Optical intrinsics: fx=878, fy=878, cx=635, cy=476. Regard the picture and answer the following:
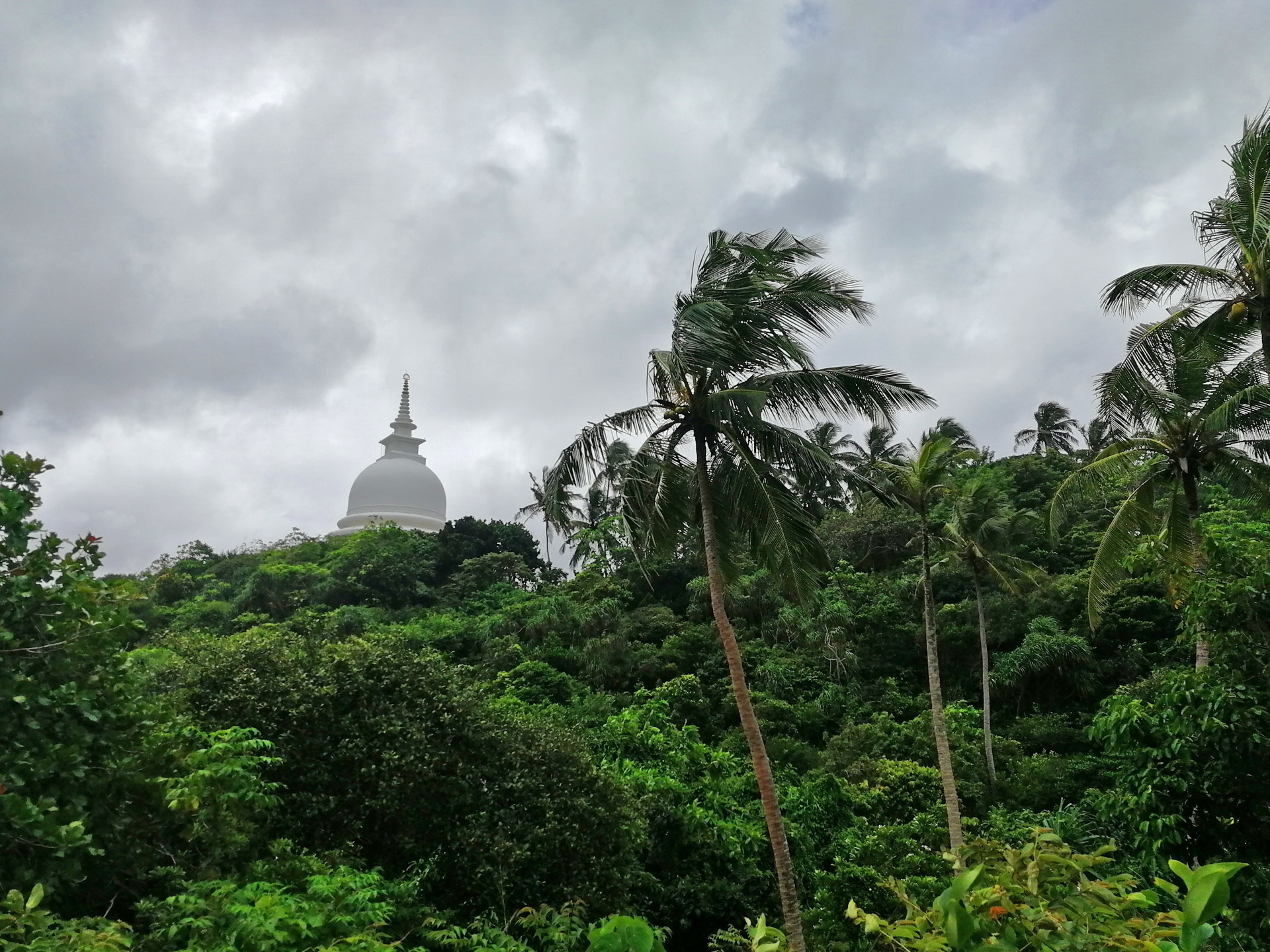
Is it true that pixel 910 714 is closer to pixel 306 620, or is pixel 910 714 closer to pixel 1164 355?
pixel 1164 355

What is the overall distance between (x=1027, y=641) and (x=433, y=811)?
1563 cm

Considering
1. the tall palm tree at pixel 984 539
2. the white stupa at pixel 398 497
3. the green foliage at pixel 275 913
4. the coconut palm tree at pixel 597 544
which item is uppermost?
the white stupa at pixel 398 497

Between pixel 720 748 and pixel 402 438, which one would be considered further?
pixel 402 438

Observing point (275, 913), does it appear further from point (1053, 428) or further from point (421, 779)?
point (1053, 428)

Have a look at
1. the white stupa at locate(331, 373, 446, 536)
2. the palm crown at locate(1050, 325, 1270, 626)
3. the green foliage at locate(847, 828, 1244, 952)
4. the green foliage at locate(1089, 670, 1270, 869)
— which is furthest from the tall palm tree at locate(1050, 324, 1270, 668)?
the white stupa at locate(331, 373, 446, 536)

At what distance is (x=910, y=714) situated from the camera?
1986cm

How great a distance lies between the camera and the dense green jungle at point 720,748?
18.6 feet

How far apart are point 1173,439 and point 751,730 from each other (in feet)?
21.0

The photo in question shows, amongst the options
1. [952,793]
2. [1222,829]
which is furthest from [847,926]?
[1222,829]

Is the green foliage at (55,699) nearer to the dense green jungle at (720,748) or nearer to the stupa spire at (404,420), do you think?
the dense green jungle at (720,748)

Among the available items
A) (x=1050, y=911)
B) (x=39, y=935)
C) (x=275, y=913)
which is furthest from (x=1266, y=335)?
(x=39, y=935)

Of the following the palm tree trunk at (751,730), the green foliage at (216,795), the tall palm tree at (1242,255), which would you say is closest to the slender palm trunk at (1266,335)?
the tall palm tree at (1242,255)

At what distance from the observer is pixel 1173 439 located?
10742 mm

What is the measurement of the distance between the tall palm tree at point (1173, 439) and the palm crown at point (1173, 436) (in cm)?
1
